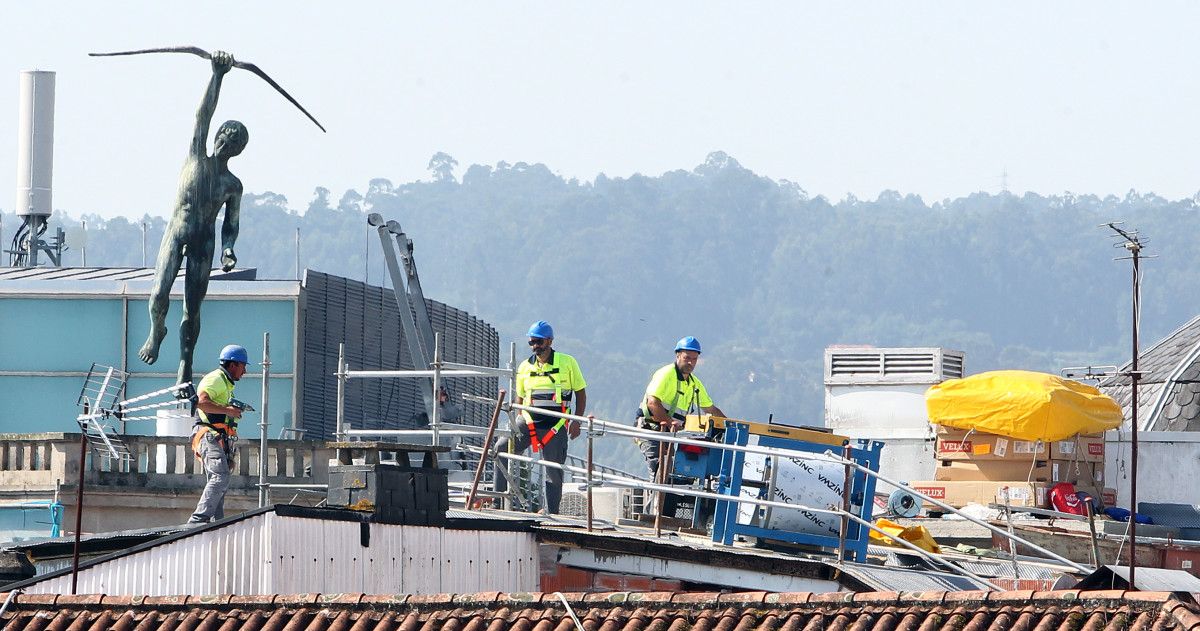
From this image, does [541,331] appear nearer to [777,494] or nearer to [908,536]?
[777,494]

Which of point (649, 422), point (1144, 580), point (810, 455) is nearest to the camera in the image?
point (810, 455)

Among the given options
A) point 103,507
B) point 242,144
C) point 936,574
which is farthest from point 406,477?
point 242,144

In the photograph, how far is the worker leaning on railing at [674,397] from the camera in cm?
2312

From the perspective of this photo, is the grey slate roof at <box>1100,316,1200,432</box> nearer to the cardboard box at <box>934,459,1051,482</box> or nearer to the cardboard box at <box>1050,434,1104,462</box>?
the cardboard box at <box>1050,434,1104,462</box>

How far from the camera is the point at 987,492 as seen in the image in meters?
33.2

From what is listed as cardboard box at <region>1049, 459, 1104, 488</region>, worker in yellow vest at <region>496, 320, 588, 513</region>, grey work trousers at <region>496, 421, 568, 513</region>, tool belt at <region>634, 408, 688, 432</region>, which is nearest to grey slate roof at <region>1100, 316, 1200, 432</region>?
cardboard box at <region>1049, 459, 1104, 488</region>

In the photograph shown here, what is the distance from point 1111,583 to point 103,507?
1797 cm

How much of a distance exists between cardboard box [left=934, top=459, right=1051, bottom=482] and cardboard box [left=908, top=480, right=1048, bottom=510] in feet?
0.30

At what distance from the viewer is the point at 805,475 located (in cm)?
2080

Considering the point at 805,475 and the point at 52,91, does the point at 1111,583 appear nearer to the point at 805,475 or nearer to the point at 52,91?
the point at 805,475

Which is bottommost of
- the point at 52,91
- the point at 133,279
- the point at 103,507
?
the point at 103,507

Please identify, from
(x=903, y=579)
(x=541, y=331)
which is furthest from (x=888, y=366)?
(x=903, y=579)

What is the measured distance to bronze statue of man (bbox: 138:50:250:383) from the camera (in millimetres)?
34531

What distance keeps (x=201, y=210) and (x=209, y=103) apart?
5.26 feet
